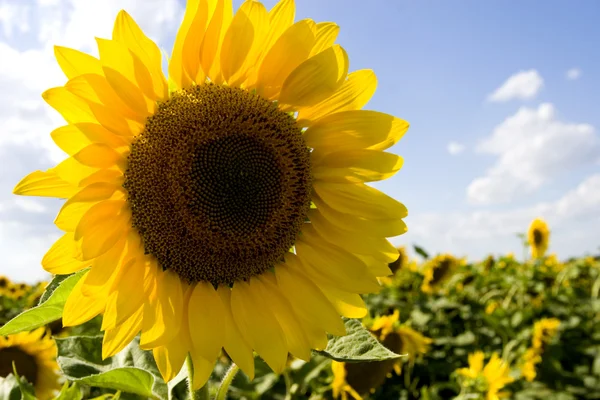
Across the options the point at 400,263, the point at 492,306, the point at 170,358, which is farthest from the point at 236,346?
the point at 492,306

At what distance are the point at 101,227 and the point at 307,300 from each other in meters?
0.73

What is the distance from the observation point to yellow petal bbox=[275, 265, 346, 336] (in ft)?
6.28

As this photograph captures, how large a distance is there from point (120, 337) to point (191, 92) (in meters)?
0.82

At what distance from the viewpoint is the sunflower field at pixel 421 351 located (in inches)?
83.2

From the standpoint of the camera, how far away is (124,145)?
1830mm

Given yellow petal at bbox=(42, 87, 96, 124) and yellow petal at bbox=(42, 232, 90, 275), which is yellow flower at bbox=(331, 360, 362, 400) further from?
yellow petal at bbox=(42, 87, 96, 124)

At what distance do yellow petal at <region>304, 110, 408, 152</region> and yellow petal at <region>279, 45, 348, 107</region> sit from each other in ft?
0.34

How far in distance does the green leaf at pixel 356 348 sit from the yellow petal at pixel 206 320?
340mm

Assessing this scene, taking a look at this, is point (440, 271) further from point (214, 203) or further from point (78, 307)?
point (78, 307)

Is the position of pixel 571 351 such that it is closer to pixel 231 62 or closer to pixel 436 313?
pixel 436 313

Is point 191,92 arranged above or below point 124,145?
above

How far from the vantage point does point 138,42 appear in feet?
5.62

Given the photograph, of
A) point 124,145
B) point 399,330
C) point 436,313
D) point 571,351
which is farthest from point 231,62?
point 571,351

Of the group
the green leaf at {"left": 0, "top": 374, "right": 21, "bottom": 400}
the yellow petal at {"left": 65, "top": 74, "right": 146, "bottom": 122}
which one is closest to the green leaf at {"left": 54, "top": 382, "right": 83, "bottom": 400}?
the green leaf at {"left": 0, "top": 374, "right": 21, "bottom": 400}
